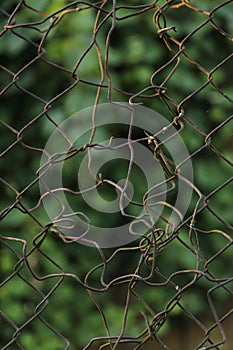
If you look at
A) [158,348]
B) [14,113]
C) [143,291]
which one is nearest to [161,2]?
[14,113]

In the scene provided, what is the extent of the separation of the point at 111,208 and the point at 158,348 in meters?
0.43

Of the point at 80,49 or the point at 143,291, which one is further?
the point at 143,291

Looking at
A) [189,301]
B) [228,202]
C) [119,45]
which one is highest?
[119,45]

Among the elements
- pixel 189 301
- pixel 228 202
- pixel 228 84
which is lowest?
pixel 189 301

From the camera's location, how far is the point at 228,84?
200cm

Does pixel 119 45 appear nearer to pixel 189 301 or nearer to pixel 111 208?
pixel 111 208

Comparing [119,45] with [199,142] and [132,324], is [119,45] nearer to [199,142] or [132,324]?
[199,142]

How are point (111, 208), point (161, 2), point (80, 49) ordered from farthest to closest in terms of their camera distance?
point (111, 208), point (80, 49), point (161, 2)

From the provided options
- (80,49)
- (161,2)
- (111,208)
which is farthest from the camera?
(111,208)

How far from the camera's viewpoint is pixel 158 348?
2.06 meters

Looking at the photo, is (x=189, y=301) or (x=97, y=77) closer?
(x=97, y=77)

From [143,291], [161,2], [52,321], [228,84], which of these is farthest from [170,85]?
[52,321]

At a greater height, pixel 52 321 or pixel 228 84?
pixel 228 84

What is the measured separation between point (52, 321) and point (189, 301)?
39 cm
